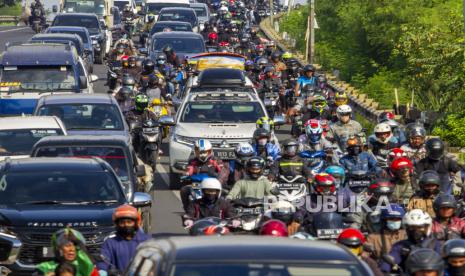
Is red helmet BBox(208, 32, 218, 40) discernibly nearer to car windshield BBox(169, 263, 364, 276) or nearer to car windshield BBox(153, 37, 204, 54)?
car windshield BBox(153, 37, 204, 54)

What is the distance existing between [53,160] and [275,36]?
53.0 meters

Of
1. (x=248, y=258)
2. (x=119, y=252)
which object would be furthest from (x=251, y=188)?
(x=248, y=258)

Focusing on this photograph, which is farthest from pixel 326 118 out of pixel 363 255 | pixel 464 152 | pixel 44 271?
pixel 44 271

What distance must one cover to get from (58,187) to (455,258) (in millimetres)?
5949

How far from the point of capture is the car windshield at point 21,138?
22656mm

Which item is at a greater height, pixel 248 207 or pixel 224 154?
pixel 248 207

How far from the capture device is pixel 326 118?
29.6 metres

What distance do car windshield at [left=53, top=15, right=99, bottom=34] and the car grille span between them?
38.5 meters

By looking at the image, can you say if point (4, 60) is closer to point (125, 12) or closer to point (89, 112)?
point (89, 112)

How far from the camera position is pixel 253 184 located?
1917 cm

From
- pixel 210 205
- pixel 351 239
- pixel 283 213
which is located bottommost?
pixel 210 205

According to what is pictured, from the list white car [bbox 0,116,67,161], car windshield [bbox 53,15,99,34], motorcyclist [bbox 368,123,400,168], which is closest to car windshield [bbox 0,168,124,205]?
white car [bbox 0,116,67,161]

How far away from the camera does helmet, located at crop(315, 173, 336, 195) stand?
1742 centimetres

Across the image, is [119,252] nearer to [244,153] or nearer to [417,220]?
[417,220]
